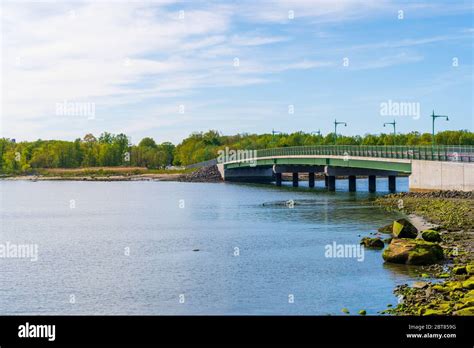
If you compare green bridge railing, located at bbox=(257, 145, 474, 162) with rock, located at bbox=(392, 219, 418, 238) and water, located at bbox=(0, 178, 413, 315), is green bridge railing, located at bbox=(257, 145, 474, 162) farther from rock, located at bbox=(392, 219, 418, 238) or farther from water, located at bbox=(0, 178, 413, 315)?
rock, located at bbox=(392, 219, 418, 238)

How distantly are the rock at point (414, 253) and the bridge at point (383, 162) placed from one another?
3540 cm

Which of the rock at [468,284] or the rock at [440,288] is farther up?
the rock at [468,284]

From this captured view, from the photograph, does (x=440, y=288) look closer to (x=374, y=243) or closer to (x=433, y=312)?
(x=433, y=312)

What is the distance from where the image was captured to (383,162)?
96.1 meters

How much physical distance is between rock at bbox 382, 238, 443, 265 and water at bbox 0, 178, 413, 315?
896 mm

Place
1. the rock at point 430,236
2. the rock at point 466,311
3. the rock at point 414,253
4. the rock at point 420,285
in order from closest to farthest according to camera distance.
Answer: the rock at point 466,311
the rock at point 420,285
the rock at point 414,253
the rock at point 430,236

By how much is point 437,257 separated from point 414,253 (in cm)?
125

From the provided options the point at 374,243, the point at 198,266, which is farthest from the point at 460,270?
the point at 198,266

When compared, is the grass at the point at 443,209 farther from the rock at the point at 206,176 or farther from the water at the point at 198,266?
the rock at the point at 206,176

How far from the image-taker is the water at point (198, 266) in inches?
1297

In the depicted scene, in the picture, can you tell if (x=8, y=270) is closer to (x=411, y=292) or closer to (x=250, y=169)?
(x=411, y=292)

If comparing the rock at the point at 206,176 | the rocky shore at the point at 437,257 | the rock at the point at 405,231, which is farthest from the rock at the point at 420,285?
the rock at the point at 206,176

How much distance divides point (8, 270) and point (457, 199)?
45163mm
